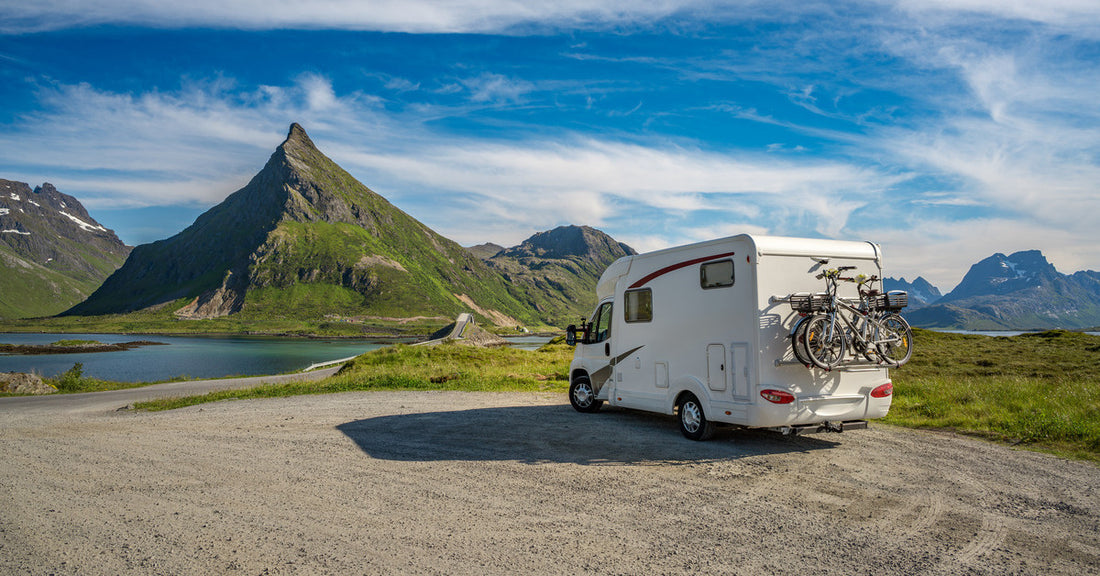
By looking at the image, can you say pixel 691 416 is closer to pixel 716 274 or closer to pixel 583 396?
pixel 716 274

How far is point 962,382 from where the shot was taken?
17578 millimetres

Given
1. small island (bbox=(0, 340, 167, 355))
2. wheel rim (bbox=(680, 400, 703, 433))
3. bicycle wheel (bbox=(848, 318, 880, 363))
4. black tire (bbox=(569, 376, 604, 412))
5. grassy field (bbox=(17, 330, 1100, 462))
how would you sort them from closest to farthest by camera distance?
bicycle wheel (bbox=(848, 318, 880, 363)), wheel rim (bbox=(680, 400, 703, 433)), grassy field (bbox=(17, 330, 1100, 462)), black tire (bbox=(569, 376, 604, 412)), small island (bbox=(0, 340, 167, 355))

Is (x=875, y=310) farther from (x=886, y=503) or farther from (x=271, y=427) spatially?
(x=271, y=427)

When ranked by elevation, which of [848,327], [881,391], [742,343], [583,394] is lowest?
[583,394]

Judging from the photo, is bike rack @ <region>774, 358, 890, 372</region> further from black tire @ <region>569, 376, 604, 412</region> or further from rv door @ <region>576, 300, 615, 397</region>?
black tire @ <region>569, 376, 604, 412</region>

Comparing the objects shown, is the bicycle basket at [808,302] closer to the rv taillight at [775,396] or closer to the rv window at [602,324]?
the rv taillight at [775,396]

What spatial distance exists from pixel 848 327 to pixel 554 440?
5.51m

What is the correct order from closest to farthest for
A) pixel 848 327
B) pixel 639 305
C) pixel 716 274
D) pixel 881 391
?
pixel 848 327, pixel 881 391, pixel 716 274, pixel 639 305

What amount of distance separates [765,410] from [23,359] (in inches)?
3482

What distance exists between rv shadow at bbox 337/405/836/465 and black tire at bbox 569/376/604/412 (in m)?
0.31

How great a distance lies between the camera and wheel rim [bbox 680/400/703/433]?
34.1 ft

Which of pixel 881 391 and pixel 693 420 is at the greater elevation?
pixel 881 391

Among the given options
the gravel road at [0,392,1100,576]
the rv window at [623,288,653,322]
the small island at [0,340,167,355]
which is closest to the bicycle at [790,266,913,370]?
the gravel road at [0,392,1100,576]

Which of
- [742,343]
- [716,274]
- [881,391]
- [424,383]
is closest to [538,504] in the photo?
[742,343]
